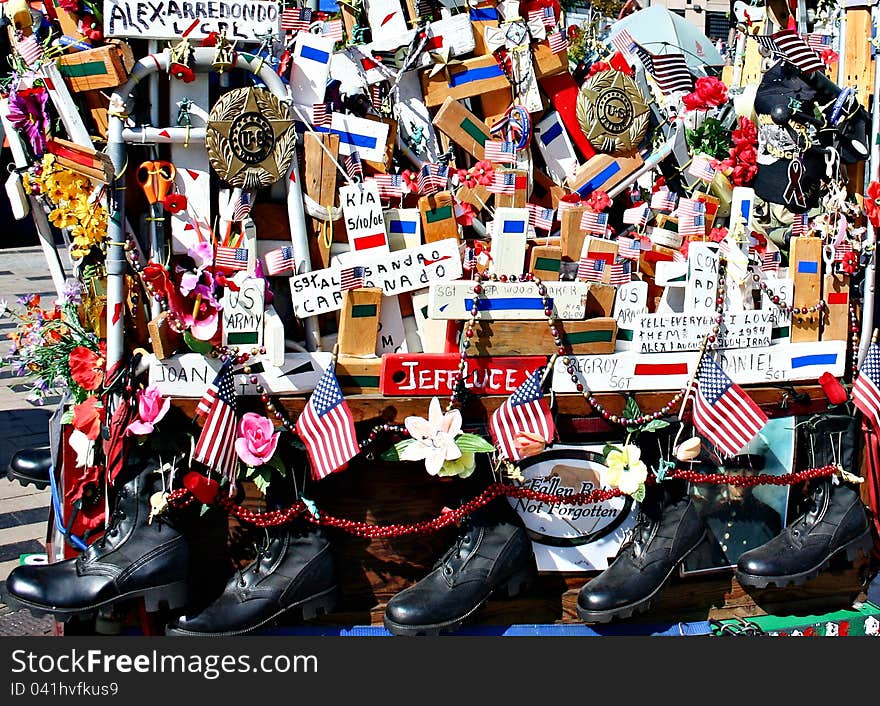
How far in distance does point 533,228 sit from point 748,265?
0.82 meters

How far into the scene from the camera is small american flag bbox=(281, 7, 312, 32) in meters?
3.37

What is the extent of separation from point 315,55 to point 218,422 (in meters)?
1.23

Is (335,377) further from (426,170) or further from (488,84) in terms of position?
(488,84)

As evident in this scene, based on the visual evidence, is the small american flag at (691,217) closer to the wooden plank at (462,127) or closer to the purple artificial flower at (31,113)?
the wooden plank at (462,127)

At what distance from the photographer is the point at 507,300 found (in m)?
3.46

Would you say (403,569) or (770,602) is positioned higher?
(403,569)

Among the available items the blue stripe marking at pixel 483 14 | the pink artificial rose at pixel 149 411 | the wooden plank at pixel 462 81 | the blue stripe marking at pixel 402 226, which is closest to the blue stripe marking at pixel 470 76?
the wooden plank at pixel 462 81

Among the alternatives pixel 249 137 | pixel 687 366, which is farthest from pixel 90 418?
pixel 687 366

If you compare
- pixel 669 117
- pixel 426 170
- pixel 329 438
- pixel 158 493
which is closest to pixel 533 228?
pixel 426 170

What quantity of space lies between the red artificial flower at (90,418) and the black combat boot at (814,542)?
2.30 metres

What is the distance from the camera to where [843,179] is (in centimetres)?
394

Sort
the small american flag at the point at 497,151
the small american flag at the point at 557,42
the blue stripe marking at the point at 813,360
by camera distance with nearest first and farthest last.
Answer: the small american flag at the point at 497,151 → the small american flag at the point at 557,42 → the blue stripe marking at the point at 813,360

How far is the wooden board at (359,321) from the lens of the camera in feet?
11.1

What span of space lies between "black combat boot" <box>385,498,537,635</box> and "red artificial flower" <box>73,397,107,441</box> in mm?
1126
